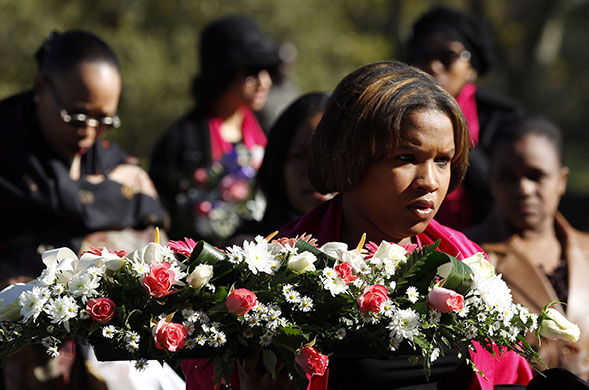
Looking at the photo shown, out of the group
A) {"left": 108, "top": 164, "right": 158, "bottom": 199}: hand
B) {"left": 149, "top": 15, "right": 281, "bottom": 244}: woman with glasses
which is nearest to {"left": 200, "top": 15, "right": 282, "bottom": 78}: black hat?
{"left": 149, "top": 15, "right": 281, "bottom": 244}: woman with glasses

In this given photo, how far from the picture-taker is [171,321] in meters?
2.85

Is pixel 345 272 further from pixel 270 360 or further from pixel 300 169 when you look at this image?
pixel 300 169

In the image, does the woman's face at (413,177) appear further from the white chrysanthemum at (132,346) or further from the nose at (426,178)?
the white chrysanthemum at (132,346)

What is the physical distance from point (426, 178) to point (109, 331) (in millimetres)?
1114

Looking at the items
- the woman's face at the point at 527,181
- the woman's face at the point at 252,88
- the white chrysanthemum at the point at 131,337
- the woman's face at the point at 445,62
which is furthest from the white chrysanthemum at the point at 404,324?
the woman's face at the point at 252,88

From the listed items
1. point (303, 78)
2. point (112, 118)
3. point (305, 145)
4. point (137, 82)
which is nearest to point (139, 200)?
point (112, 118)

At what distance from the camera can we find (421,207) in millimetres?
3188

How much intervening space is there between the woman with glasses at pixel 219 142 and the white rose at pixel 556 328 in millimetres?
3868

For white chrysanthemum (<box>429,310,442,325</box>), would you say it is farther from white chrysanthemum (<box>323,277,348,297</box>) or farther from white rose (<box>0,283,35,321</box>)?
white rose (<box>0,283,35,321</box>)

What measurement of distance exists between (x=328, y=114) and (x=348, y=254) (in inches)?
25.3

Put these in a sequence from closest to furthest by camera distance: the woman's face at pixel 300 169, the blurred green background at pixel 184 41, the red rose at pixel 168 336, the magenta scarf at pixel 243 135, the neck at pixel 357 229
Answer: the red rose at pixel 168 336
the neck at pixel 357 229
the woman's face at pixel 300 169
the magenta scarf at pixel 243 135
the blurred green background at pixel 184 41

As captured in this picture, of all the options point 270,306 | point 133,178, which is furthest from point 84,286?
point 133,178

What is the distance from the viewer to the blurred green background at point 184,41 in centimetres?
1476

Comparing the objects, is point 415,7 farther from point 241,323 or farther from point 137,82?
point 241,323
